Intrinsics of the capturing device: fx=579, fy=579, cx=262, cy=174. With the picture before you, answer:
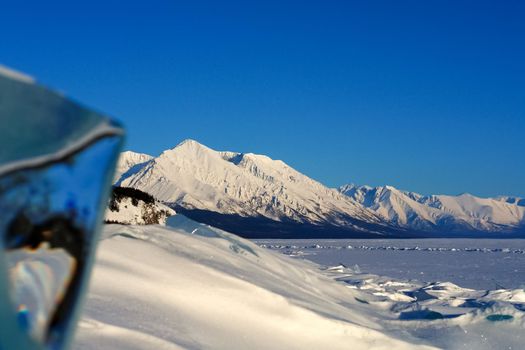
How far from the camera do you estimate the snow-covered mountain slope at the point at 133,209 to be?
490 inches

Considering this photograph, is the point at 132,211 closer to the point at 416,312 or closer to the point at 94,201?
the point at 416,312

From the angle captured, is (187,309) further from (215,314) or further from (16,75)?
(16,75)

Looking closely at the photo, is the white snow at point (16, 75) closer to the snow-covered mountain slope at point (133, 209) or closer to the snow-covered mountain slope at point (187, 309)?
the snow-covered mountain slope at point (187, 309)

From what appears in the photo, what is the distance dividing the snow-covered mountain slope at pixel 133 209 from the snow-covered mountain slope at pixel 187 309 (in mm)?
7239

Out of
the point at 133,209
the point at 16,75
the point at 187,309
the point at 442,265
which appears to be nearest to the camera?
the point at 16,75

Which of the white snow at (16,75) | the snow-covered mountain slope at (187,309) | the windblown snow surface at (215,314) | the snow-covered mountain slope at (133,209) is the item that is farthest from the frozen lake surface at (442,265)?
the white snow at (16,75)

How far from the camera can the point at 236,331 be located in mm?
3641

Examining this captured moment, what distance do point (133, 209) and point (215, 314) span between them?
961 centimetres

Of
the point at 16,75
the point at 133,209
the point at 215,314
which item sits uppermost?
the point at 133,209

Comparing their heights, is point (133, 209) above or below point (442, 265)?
above

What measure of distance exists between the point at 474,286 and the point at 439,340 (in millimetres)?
9702

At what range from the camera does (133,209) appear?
A: 42.5 ft

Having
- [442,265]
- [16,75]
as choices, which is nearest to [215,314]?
[16,75]

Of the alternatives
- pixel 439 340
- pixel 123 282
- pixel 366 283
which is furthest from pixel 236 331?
pixel 366 283
